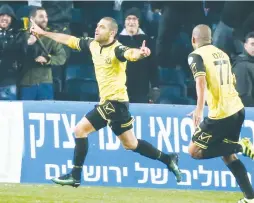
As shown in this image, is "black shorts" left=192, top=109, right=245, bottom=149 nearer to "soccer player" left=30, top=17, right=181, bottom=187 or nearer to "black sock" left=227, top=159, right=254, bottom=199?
"black sock" left=227, top=159, right=254, bottom=199

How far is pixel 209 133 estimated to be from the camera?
12.9 metres

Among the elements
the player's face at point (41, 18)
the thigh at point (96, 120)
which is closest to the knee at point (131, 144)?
the thigh at point (96, 120)

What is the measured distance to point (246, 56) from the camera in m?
→ 15.8

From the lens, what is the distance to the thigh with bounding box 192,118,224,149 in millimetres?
12836

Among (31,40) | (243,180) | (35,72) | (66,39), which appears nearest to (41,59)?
(35,72)

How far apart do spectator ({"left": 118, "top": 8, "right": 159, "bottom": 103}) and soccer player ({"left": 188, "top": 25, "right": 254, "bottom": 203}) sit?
369 centimetres

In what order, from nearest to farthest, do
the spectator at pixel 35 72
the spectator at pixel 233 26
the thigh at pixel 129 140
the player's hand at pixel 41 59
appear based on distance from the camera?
the thigh at pixel 129 140 → the player's hand at pixel 41 59 → the spectator at pixel 35 72 → the spectator at pixel 233 26

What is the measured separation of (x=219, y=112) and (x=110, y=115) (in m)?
1.82

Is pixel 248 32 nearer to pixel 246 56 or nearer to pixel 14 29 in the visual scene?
pixel 246 56

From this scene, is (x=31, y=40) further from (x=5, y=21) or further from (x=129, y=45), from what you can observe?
(x=129, y=45)

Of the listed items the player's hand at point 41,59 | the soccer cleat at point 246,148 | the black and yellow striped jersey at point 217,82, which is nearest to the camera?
the black and yellow striped jersey at point 217,82

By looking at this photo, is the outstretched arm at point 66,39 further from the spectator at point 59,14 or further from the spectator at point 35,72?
the spectator at point 59,14

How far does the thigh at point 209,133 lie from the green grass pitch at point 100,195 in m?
1.03

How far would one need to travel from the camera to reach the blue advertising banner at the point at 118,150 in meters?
14.9
